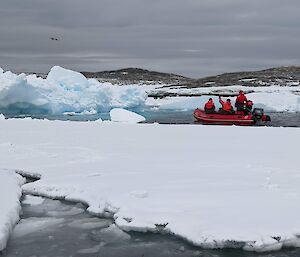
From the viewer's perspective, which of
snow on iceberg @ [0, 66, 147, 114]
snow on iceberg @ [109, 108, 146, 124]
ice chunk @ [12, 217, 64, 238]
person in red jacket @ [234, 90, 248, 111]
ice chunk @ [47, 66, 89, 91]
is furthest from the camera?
ice chunk @ [47, 66, 89, 91]

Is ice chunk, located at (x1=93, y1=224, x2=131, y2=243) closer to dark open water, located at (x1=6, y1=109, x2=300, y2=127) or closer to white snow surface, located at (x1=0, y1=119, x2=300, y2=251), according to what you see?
white snow surface, located at (x1=0, y1=119, x2=300, y2=251)

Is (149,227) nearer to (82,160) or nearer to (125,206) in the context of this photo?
(125,206)

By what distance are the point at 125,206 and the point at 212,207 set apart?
89 cm

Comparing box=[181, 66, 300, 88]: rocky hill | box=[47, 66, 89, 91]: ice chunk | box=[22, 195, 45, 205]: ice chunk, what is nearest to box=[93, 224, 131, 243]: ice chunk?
box=[22, 195, 45, 205]: ice chunk

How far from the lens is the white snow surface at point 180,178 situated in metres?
4.46

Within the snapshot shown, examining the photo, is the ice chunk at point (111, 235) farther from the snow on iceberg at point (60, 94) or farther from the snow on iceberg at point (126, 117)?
the snow on iceberg at point (60, 94)

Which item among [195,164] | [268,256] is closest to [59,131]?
[195,164]

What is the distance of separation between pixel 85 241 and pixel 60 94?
23216mm

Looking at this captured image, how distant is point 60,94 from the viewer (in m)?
27.1

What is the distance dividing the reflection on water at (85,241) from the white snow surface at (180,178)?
9 centimetres

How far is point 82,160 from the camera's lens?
25.3 feet

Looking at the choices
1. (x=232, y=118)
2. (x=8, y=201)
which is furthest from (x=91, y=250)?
(x=232, y=118)

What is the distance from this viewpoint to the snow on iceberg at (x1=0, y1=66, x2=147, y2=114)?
937 inches

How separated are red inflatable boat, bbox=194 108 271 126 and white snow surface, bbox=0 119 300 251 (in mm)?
7053
